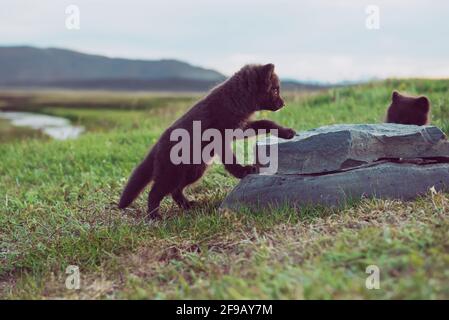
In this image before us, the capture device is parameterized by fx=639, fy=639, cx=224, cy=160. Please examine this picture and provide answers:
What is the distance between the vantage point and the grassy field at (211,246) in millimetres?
4371

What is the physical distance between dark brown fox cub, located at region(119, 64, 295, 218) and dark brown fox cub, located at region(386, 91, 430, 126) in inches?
81.4

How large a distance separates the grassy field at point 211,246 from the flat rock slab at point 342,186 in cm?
24

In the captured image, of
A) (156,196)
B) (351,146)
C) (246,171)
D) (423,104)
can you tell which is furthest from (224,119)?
(423,104)

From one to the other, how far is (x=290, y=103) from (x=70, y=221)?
9407mm

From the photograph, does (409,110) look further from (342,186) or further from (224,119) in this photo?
(224,119)

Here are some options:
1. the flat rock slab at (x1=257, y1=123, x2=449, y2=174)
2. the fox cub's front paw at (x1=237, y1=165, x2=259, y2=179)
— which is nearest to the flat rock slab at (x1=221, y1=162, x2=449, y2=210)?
the flat rock slab at (x1=257, y1=123, x2=449, y2=174)

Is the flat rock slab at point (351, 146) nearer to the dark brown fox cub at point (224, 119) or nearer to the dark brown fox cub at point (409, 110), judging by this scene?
the dark brown fox cub at point (224, 119)

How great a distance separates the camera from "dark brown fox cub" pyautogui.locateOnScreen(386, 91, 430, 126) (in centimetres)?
827

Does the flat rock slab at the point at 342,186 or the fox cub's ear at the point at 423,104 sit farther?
the fox cub's ear at the point at 423,104

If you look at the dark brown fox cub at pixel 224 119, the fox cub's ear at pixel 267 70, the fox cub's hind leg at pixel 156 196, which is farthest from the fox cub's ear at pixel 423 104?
the fox cub's hind leg at pixel 156 196

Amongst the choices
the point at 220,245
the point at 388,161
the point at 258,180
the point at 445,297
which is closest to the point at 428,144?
the point at 388,161

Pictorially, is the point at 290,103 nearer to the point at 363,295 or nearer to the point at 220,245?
the point at 220,245

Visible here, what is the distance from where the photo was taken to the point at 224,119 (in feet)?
22.4

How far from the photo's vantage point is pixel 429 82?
15.6m
